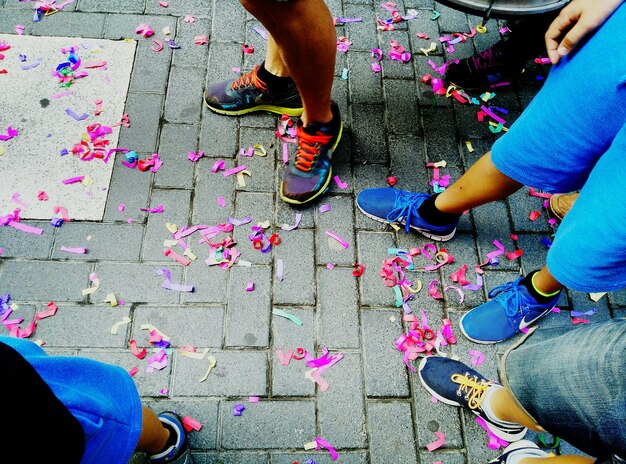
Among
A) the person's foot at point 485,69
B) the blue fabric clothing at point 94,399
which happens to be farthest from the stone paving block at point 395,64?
the blue fabric clothing at point 94,399

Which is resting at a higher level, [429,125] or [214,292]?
[429,125]

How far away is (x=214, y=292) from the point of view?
8.46 feet

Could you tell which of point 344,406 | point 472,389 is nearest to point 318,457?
point 344,406

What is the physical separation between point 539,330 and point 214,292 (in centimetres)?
148

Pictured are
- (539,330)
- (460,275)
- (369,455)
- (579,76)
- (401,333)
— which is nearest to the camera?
(579,76)

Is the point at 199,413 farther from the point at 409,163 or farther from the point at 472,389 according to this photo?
the point at 409,163

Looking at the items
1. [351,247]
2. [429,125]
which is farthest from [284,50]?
[429,125]

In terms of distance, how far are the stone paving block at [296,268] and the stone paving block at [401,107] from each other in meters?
0.83

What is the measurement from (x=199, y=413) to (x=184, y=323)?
426 millimetres

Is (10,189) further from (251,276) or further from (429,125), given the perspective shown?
(429,125)

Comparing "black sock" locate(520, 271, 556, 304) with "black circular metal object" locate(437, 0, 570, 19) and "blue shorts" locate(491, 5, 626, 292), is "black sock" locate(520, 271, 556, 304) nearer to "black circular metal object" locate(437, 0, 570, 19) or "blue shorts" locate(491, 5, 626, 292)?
"blue shorts" locate(491, 5, 626, 292)

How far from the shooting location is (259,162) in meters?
2.98

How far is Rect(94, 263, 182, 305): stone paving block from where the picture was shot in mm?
2537

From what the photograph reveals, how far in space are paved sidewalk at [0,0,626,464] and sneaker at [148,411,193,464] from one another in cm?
11
